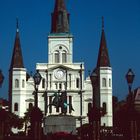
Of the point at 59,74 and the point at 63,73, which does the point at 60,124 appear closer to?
the point at 63,73

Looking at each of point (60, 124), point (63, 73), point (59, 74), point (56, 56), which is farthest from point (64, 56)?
point (60, 124)

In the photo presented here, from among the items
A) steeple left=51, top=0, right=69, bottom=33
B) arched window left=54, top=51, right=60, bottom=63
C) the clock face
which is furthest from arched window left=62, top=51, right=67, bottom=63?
steeple left=51, top=0, right=69, bottom=33

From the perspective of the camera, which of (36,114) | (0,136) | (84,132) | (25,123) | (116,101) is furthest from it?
(116,101)

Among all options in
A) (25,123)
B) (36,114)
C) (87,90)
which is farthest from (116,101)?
(36,114)

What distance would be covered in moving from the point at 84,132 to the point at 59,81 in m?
59.1

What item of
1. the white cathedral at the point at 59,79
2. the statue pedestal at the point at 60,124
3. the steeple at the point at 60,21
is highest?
the steeple at the point at 60,21

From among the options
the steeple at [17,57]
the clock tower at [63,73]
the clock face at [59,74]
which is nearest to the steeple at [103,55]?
the clock tower at [63,73]

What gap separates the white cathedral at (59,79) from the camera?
105 metres

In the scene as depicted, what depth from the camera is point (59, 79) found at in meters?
107

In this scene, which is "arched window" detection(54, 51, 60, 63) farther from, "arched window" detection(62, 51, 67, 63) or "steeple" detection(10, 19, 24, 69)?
"steeple" detection(10, 19, 24, 69)

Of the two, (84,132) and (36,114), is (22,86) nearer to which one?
(84,132)

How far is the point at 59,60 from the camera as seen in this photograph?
107062 mm

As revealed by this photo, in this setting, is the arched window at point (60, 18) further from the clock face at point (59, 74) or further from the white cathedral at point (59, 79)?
the clock face at point (59, 74)

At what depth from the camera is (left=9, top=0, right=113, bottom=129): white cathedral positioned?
10512 cm
